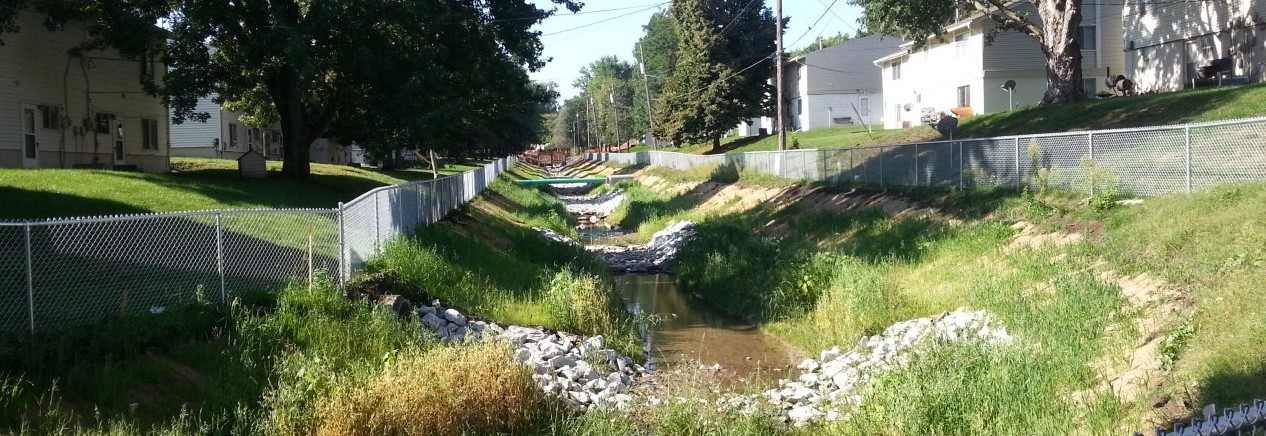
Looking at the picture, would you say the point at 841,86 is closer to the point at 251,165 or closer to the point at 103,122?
the point at 251,165

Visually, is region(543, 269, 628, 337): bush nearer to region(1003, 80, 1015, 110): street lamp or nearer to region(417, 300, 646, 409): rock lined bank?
region(417, 300, 646, 409): rock lined bank

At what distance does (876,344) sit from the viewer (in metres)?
13.6

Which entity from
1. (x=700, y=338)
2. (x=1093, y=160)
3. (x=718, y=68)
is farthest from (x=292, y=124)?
(x=718, y=68)

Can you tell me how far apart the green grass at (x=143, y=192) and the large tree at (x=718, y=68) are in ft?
107

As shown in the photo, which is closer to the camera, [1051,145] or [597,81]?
[1051,145]

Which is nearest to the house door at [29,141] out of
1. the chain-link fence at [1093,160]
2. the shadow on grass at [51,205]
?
the shadow on grass at [51,205]

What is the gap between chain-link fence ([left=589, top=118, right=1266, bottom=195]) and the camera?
46.5 feet

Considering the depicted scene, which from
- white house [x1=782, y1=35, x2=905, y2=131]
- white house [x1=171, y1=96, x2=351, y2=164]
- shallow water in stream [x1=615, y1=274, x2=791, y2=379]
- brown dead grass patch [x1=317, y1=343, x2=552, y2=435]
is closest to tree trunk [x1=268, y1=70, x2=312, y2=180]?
white house [x1=171, y1=96, x2=351, y2=164]

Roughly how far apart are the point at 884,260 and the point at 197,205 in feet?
42.5

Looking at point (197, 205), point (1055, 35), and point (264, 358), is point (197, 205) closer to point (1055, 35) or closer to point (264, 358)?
point (264, 358)

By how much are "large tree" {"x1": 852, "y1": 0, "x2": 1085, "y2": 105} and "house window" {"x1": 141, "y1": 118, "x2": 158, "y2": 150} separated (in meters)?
23.3

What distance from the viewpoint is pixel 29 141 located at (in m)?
26.1

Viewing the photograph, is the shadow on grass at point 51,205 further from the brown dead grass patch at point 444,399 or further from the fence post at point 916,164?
the fence post at point 916,164

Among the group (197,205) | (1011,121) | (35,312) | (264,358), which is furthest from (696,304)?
(1011,121)
